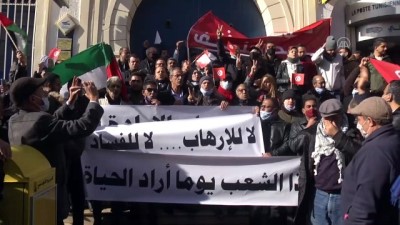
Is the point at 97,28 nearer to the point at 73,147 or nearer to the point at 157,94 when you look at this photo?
the point at 157,94

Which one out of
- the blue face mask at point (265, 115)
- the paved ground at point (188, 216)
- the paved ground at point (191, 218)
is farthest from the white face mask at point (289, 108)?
the paved ground at point (191, 218)

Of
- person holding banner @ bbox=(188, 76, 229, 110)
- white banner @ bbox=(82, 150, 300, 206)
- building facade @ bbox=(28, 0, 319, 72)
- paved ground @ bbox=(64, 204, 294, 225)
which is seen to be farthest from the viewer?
building facade @ bbox=(28, 0, 319, 72)

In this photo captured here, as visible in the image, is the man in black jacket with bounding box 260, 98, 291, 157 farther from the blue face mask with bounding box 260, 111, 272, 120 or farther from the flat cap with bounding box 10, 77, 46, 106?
the flat cap with bounding box 10, 77, 46, 106

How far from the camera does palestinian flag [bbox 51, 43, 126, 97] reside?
7.40 metres

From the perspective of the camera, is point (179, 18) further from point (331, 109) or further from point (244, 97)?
point (331, 109)

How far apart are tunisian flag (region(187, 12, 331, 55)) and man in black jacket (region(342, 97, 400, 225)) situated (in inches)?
247

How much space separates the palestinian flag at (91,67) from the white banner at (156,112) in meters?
0.30

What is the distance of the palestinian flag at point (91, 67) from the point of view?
7.40 m

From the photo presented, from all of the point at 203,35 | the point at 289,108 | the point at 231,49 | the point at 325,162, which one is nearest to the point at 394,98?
the point at 325,162

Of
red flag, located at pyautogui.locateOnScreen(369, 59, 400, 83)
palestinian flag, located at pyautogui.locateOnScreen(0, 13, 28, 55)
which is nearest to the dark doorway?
palestinian flag, located at pyautogui.locateOnScreen(0, 13, 28, 55)

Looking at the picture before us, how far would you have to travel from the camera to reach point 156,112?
7.18m

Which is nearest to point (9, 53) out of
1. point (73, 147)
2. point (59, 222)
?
point (73, 147)

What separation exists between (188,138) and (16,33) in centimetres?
466

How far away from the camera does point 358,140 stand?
5090 mm
